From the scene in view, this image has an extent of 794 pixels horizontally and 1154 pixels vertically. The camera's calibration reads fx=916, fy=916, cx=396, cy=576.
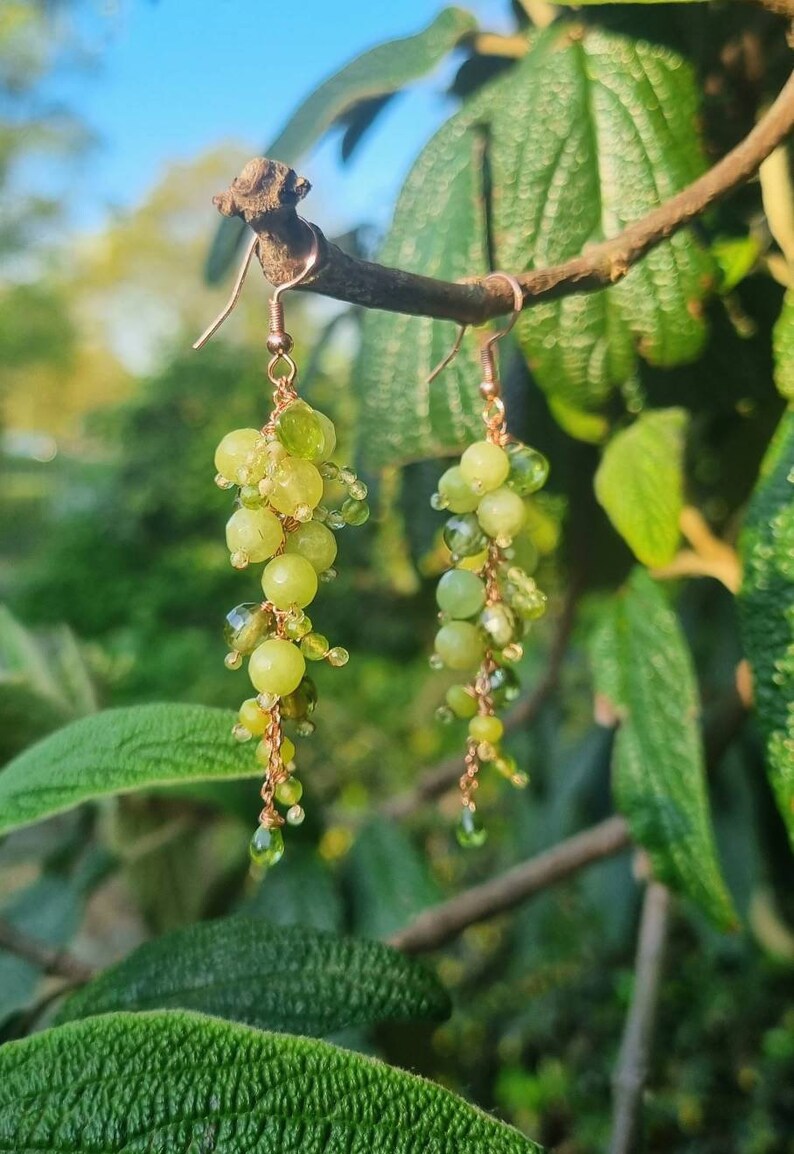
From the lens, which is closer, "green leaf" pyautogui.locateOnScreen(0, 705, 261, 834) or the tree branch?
the tree branch

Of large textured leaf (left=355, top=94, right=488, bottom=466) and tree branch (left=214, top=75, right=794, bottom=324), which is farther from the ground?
tree branch (left=214, top=75, right=794, bottom=324)

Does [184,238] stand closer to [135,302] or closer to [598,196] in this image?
[135,302]

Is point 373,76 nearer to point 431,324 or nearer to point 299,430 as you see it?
point 431,324

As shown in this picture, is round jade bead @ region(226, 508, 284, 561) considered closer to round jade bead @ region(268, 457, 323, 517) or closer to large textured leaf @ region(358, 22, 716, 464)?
round jade bead @ region(268, 457, 323, 517)

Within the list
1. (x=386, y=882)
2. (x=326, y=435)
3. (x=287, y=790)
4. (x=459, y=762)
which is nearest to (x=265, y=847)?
(x=287, y=790)

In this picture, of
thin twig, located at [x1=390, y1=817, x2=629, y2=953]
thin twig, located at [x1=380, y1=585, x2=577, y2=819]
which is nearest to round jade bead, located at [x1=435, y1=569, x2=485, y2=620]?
thin twig, located at [x1=390, y1=817, x2=629, y2=953]

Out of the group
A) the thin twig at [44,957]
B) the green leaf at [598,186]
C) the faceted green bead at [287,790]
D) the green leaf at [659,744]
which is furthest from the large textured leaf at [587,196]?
the thin twig at [44,957]

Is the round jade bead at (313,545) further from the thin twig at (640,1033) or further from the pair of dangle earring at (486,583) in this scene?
the thin twig at (640,1033)
